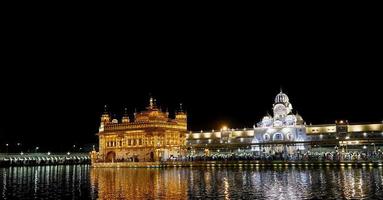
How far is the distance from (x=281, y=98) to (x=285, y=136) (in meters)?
8.33

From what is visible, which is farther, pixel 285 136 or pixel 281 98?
pixel 281 98

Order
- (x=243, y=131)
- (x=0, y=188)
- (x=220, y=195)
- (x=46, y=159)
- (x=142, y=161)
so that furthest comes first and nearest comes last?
(x=46, y=159) < (x=243, y=131) < (x=142, y=161) < (x=0, y=188) < (x=220, y=195)

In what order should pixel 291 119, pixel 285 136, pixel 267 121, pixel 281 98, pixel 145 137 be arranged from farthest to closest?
pixel 281 98 → pixel 267 121 → pixel 291 119 → pixel 285 136 → pixel 145 137

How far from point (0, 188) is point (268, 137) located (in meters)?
53.9

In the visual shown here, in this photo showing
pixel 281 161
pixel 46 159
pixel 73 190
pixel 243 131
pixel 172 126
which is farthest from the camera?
pixel 46 159

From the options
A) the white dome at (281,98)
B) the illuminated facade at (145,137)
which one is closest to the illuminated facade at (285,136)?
the white dome at (281,98)

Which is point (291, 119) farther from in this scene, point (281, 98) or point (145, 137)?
point (145, 137)

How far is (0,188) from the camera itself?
37719 millimetres

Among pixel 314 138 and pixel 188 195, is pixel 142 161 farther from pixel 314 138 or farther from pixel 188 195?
pixel 188 195

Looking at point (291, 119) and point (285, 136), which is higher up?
point (291, 119)

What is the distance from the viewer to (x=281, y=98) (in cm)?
8831

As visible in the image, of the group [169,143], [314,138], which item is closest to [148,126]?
[169,143]

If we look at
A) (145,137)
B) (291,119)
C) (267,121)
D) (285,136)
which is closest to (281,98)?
(267,121)

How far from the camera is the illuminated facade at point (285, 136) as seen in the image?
74562 mm
